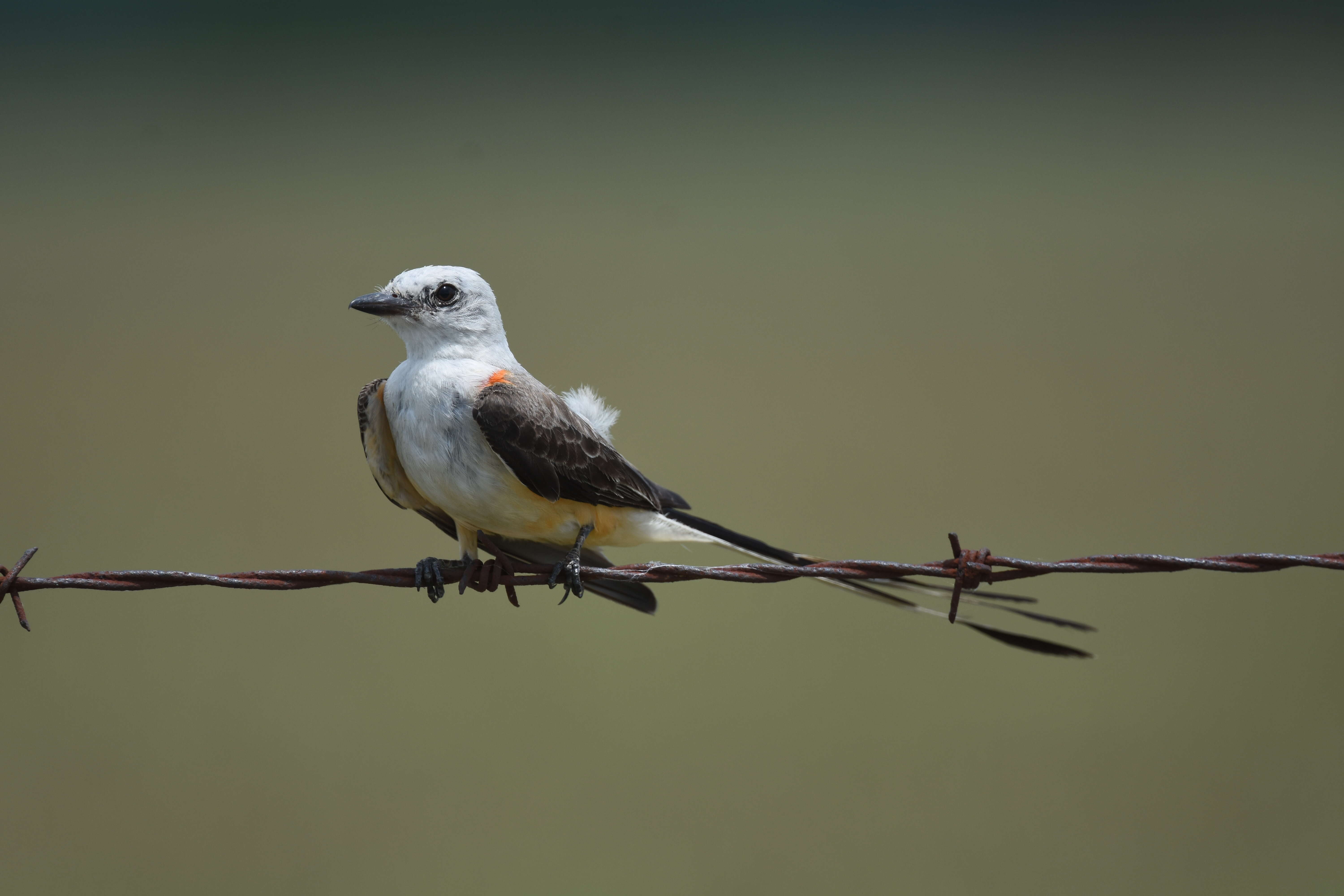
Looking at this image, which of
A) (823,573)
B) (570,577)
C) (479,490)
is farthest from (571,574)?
(823,573)

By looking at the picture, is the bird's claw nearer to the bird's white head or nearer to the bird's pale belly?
the bird's pale belly

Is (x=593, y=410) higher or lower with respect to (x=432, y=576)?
higher

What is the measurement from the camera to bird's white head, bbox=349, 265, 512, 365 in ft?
11.7

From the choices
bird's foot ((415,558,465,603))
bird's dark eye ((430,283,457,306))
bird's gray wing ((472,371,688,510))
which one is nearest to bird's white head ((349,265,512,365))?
bird's dark eye ((430,283,457,306))

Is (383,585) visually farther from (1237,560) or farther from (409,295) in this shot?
(1237,560)

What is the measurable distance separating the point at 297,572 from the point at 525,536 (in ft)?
3.07

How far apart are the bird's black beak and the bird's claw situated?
1087 millimetres

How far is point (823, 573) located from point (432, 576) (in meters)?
1.33

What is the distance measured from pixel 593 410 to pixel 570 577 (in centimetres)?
92

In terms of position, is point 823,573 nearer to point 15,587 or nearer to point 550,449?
point 550,449

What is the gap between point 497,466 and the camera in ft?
11.0

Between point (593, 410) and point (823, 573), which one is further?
point (593, 410)

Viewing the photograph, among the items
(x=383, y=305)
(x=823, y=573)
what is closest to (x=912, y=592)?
(x=823, y=573)

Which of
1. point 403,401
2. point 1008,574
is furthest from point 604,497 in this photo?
point 1008,574
